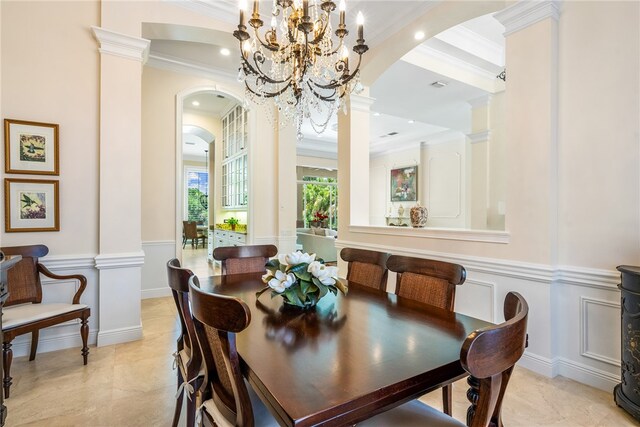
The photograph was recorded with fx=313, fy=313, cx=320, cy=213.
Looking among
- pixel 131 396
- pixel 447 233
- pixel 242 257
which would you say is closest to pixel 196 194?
pixel 242 257

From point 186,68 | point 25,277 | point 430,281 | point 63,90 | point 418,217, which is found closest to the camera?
point 430,281

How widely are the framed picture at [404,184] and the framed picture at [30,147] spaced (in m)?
7.91

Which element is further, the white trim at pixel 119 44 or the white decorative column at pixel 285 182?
the white decorative column at pixel 285 182

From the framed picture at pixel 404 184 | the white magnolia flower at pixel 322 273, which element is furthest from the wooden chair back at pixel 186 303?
the framed picture at pixel 404 184

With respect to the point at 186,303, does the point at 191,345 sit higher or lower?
lower

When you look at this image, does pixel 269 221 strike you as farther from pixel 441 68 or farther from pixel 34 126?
pixel 441 68

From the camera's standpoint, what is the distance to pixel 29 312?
7.45 feet

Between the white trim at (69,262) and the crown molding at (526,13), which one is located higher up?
the crown molding at (526,13)

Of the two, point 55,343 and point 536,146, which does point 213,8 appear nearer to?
Result: point 536,146

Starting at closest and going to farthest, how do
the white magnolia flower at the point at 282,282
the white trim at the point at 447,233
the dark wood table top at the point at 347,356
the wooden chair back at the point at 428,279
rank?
the dark wood table top at the point at 347,356 < the white magnolia flower at the point at 282,282 < the wooden chair back at the point at 428,279 < the white trim at the point at 447,233

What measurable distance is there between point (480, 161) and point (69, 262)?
5.50 metres

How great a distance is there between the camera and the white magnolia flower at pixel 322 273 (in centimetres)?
150

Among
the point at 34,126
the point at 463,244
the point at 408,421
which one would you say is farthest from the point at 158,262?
the point at 408,421

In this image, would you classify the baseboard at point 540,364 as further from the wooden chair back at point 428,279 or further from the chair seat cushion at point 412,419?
the chair seat cushion at point 412,419
